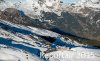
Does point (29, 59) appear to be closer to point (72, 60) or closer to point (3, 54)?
point (3, 54)

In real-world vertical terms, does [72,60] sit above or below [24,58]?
below

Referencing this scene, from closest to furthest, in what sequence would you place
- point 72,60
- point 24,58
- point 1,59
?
1. point 1,59
2. point 24,58
3. point 72,60

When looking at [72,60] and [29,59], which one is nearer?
[29,59]

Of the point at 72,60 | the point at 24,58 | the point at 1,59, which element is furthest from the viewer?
the point at 72,60

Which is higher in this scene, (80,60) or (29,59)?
(29,59)

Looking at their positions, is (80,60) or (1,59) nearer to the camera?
(1,59)

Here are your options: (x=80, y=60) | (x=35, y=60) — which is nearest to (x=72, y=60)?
(x=80, y=60)

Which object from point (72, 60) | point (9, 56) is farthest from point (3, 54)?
point (72, 60)

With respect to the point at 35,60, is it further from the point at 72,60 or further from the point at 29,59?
the point at 72,60
